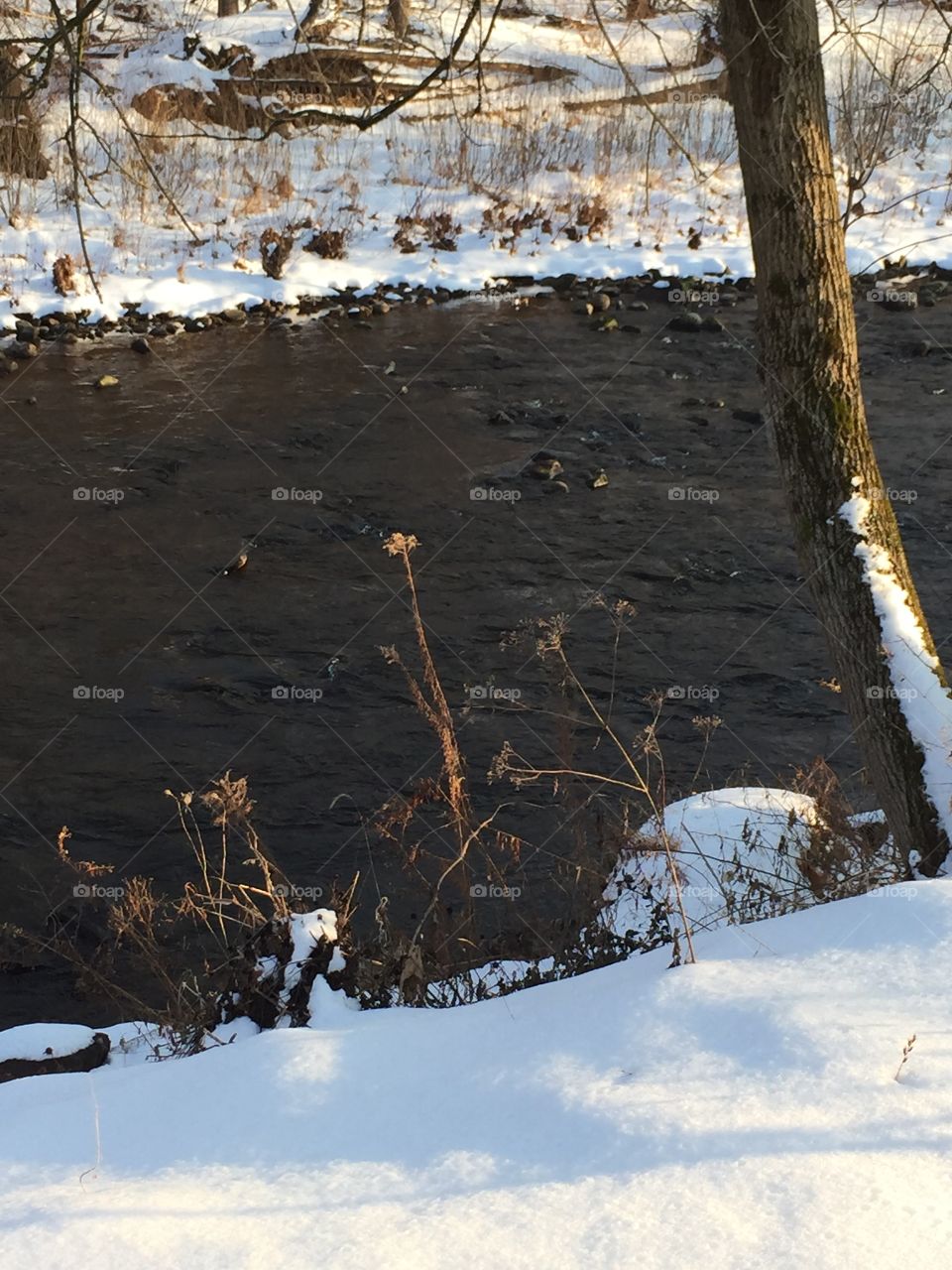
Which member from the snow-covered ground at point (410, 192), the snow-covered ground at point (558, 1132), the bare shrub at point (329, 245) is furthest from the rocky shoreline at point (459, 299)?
the snow-covered ground at point (558, 1132)

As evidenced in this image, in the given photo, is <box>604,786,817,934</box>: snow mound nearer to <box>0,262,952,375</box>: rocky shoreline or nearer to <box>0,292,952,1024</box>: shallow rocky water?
<box>0,292,952,1024</box>: shallow rocky water

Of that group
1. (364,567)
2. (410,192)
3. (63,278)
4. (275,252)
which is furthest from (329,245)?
(364,567)

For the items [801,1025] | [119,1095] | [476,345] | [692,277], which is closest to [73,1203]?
[119,1095]

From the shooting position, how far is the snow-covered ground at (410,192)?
15.8 metres

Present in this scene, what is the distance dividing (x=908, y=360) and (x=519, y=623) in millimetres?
6837

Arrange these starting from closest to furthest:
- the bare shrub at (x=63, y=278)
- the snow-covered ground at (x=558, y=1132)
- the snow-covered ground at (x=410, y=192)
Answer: the snow-covered ground at (x=558, y=1132) < the bare shrub at (x=63, y=278) < the snow-covered ground at (x=410, y=192)

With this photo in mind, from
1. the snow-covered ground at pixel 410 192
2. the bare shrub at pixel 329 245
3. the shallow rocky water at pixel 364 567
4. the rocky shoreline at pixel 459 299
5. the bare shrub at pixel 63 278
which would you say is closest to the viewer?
the shallow rocky water at pixel 364 567

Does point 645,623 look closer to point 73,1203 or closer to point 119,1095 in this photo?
point 119,1095

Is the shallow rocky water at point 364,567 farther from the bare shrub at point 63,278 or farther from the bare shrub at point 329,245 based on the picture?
the bare shrub at point 329,245

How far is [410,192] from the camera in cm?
1856

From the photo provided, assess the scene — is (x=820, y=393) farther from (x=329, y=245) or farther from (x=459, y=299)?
(x=329, y=245)

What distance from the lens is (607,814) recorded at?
614 centimetres

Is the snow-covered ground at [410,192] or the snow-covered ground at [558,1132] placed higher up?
the snow-covered ground at [410,192]

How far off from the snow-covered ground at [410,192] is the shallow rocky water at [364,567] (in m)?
2.28
